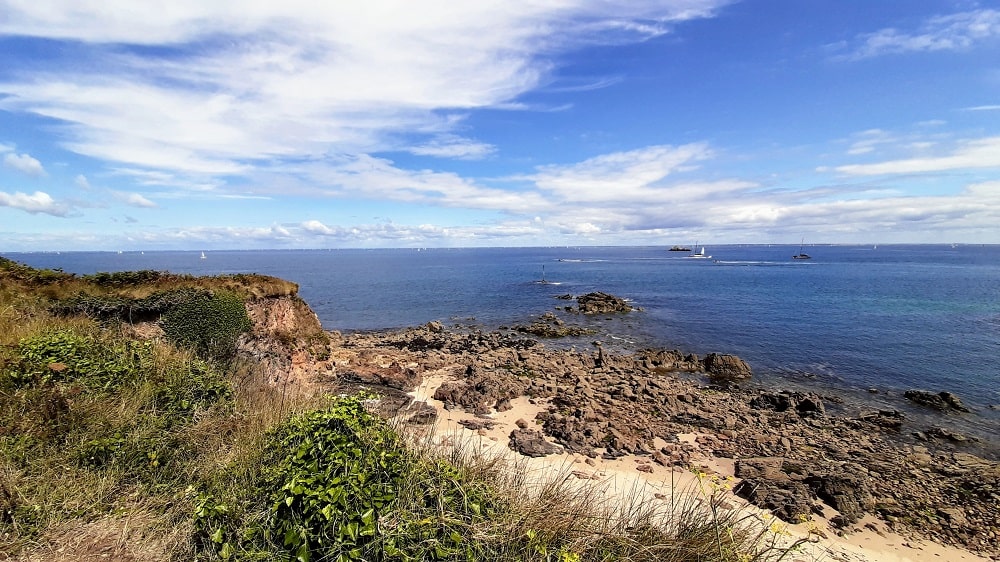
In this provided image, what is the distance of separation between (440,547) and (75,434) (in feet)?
21.7

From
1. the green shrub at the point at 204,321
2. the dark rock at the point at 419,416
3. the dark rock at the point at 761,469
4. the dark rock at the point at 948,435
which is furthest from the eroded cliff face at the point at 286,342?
the dark rock at the point at 948,435

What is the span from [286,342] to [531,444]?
12.2 meters

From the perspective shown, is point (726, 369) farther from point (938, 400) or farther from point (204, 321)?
point (204, 321)

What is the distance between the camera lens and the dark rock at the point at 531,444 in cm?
1486

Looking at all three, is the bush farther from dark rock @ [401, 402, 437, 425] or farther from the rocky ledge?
the rocky ledge

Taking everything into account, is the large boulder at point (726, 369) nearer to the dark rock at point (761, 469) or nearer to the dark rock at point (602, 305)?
the dark rock at point (761, 469)

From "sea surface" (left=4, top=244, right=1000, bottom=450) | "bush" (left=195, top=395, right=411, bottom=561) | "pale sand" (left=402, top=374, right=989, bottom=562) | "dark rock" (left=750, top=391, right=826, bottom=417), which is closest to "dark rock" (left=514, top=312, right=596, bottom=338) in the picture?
"sea surface" (left=4, top=244, right=1000, bottom=450)

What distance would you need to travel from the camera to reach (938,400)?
21000mm

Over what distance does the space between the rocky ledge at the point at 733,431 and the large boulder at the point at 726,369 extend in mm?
74

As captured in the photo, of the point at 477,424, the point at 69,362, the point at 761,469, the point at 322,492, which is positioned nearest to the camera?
the point at 322,492

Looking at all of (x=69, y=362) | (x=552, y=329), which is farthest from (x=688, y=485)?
(x=552, y=329)

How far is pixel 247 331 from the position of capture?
17281 millimetres

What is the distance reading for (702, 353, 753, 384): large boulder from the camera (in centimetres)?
2533

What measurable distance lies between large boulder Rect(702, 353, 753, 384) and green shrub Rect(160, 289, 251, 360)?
80.7 feet
